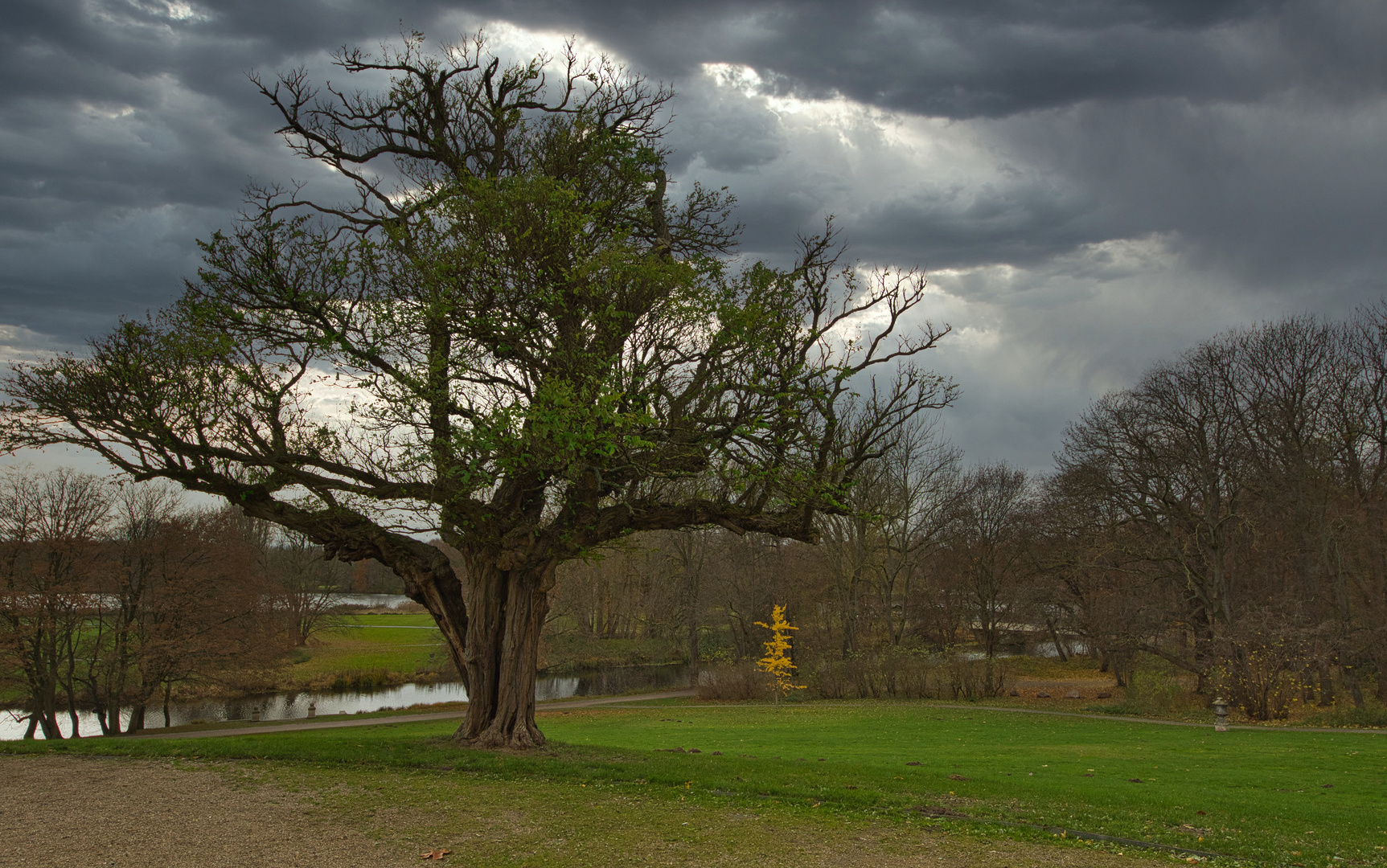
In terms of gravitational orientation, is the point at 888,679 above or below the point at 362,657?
above

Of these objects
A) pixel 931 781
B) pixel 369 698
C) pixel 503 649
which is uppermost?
pixel 503 649

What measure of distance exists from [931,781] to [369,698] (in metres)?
35.9

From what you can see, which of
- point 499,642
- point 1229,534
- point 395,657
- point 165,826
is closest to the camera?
point 165,826

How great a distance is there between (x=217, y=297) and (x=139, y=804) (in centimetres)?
713

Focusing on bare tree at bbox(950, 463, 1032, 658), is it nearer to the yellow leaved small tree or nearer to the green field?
the yellow leaved small tree

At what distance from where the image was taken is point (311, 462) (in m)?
12.6

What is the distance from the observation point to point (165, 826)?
26.6 ft

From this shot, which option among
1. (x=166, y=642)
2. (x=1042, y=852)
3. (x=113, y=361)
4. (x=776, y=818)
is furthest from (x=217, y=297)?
(x=166, y=642)

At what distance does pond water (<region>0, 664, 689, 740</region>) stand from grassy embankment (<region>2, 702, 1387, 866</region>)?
2119 centimetres

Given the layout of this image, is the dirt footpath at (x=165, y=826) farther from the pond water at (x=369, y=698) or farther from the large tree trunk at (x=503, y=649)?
the pond water at (x=369, y=698)

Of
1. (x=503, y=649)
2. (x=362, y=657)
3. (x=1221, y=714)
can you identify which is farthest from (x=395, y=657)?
(x=1221, y=714)

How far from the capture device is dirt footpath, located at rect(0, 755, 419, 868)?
710cm

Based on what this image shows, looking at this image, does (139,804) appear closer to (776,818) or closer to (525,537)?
(525,537)

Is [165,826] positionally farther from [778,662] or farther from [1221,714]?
[778,662]
